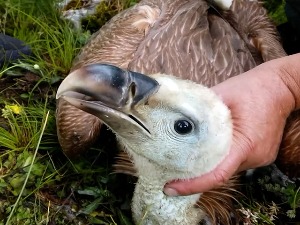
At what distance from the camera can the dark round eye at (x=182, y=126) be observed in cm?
298

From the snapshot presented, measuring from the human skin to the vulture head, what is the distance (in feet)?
0.23

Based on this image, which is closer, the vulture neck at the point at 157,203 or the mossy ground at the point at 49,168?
the vulture neck at the point at 157,203

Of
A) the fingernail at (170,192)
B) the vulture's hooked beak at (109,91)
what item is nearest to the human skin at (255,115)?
the fingernail at (170,192)

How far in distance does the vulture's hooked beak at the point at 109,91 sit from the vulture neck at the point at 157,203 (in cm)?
39

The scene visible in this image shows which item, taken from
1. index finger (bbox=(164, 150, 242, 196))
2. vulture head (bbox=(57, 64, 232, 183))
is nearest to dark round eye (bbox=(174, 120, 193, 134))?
vulture head (bbox=(57, 64, 232, 183))

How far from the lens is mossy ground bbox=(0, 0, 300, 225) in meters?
3.80

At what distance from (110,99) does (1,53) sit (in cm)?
183

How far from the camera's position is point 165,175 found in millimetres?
3246

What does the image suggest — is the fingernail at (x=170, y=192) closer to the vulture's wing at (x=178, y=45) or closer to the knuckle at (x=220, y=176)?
the knuckle at (x=220, y=176)

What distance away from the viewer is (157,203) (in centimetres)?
340

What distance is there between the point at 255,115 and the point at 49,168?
1329mm

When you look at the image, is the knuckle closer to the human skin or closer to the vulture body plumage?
the human skin

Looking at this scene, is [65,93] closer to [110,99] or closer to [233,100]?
[110,99]

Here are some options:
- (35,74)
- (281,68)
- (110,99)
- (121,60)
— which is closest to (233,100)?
(281,68)
